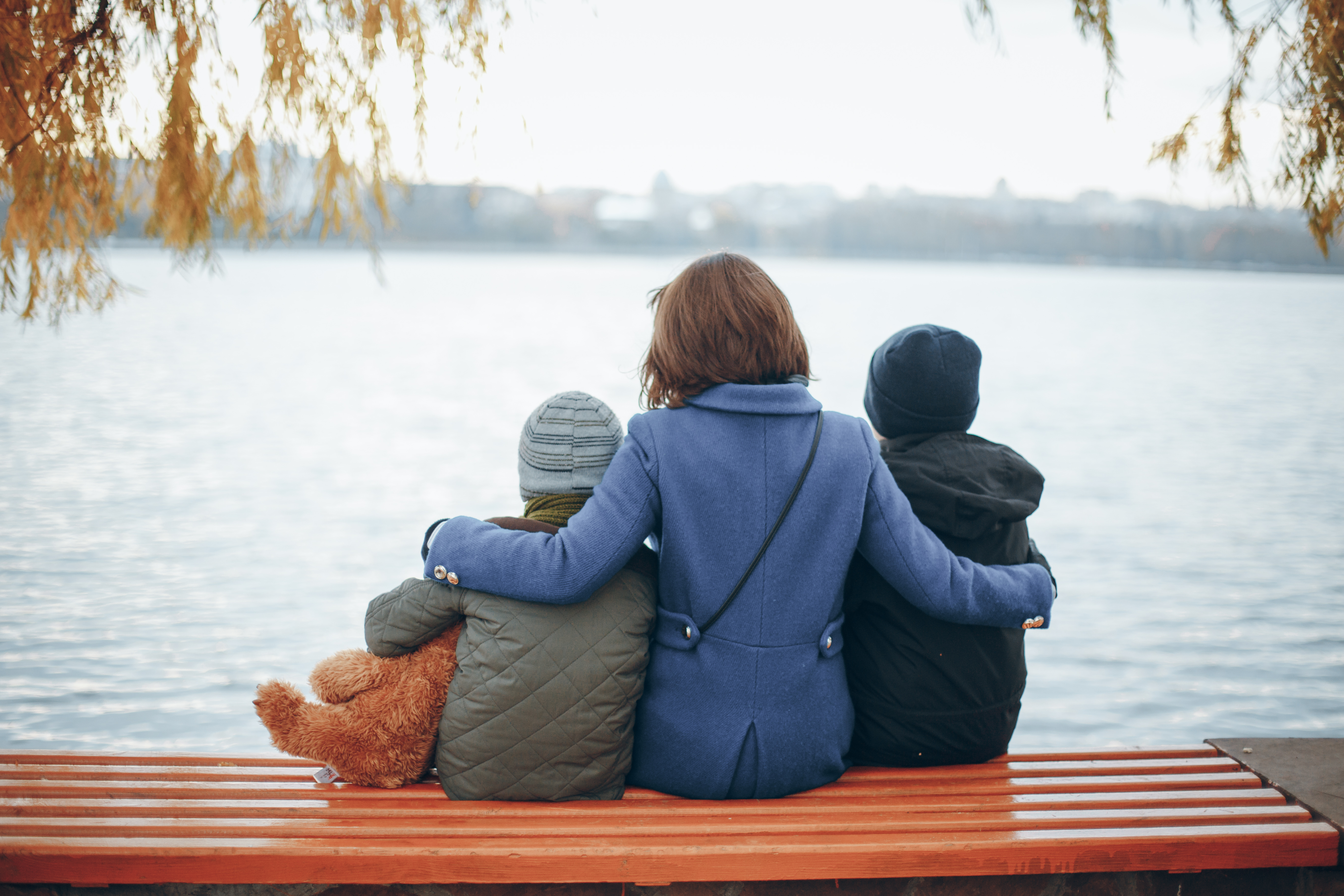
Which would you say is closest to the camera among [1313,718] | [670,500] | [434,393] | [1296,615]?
[670,500]

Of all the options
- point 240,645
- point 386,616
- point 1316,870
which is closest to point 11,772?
point 386,616

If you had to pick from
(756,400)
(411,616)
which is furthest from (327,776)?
(756,400)

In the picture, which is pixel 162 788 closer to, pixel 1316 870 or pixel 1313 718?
pixel 1316 870

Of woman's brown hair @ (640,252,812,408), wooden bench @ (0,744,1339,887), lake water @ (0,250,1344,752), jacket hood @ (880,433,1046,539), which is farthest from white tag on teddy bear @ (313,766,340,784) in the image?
lake water @ (0,250,1344,752)

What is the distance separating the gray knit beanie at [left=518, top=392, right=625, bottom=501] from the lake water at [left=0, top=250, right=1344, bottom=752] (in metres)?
3.25

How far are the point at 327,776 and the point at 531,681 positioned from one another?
1.77ft

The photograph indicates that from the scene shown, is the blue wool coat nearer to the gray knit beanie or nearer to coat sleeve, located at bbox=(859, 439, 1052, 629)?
coat sleeve, located at bbox=(859, 439, 1052, 629)

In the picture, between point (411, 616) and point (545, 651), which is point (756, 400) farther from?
point (411, 616)

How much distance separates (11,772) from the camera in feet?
7.17

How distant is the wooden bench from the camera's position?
187cm

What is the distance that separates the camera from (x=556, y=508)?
2.16 metres

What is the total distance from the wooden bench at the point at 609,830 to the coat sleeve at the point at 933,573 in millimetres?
371

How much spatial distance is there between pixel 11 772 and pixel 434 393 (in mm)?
19041

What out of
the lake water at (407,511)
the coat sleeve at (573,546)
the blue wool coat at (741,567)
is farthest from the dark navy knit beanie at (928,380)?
the lake water at (407,511)
